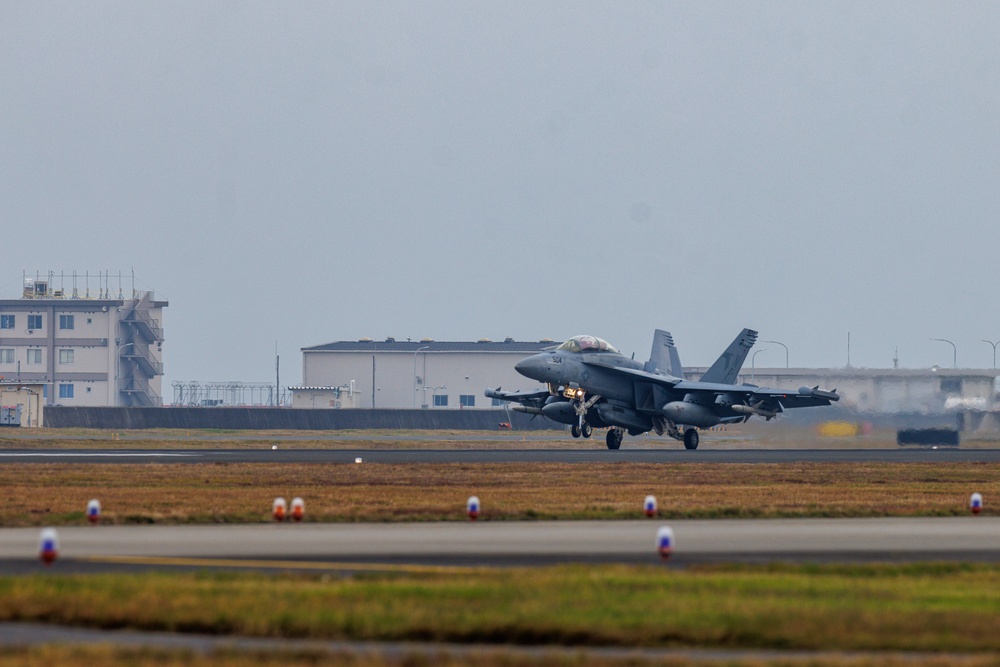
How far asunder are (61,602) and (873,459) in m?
35.2

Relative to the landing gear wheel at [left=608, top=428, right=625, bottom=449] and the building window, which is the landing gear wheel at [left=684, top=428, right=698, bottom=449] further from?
the building window

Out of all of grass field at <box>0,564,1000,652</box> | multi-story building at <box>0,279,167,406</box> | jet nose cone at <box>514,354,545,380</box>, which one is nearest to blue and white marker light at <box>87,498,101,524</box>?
grass field at <box>0,564,1000,652</box>

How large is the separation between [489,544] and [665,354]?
44985 mm

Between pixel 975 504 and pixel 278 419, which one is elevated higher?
pixel 278 419

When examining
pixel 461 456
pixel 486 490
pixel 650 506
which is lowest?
pixel 486 490

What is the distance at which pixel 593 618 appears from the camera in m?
11.5

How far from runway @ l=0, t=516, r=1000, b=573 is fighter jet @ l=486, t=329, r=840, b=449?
30.2 meters

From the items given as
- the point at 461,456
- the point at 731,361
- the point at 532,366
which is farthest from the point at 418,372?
the point at 461,456

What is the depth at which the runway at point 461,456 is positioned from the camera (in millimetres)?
40000

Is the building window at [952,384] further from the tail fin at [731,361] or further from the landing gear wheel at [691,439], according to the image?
the landing gear wheel at [691,439]

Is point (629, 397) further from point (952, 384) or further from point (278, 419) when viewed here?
point (278, 419)

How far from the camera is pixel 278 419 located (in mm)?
79375

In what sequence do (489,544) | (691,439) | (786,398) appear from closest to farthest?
(489,544), (786,398), (691,439)

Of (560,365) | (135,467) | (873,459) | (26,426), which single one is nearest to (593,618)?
(135,467)
